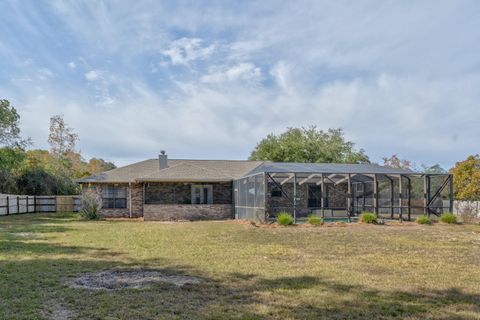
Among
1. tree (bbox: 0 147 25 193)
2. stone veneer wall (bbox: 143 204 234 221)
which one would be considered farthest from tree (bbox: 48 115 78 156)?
stone veneer wall (bbox: 143 204 234 221)

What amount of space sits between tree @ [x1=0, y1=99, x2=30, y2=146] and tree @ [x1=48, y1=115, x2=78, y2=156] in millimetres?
10165

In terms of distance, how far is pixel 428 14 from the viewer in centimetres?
1180

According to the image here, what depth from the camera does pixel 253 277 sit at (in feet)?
21.6

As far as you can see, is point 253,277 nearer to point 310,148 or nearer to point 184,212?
point 184,212

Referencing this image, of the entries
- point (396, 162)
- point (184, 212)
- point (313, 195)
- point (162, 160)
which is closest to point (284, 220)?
point (184, 212)

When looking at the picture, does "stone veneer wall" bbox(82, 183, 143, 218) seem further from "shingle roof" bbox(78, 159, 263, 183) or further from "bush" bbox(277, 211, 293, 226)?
"bush" bbox(277, 211, 293, 226)

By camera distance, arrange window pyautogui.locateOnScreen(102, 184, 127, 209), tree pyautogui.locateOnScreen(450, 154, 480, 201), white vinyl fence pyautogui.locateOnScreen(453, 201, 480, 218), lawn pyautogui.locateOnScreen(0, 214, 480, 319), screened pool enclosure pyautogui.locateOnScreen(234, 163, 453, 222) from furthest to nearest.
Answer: tree pyautogui.locateOnScreen(450, 154, 480, 201), window pyautogui.locateOnScreen(102, 184, 127, 209), white vinyl fence pyautogui.locateOnScreen(453, 201, 480, 218), screened pool enclosure pyautogui.locateOnScreen(234, 163, 453, 222), lawn pyautogui.locateOnScreen(0, 214, 480, 319)

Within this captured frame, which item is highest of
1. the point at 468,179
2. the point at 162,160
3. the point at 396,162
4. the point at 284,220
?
the point at 396,162

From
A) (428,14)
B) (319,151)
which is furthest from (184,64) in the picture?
(319,151)

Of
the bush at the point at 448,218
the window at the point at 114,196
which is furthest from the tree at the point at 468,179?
the window at the point at 114,196

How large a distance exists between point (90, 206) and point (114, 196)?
237 centimetres

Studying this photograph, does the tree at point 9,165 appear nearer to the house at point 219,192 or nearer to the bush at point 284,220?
the house at point 219,192

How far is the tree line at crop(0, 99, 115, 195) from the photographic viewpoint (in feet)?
82.7

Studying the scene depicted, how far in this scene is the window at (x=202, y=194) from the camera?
75.8 feet
